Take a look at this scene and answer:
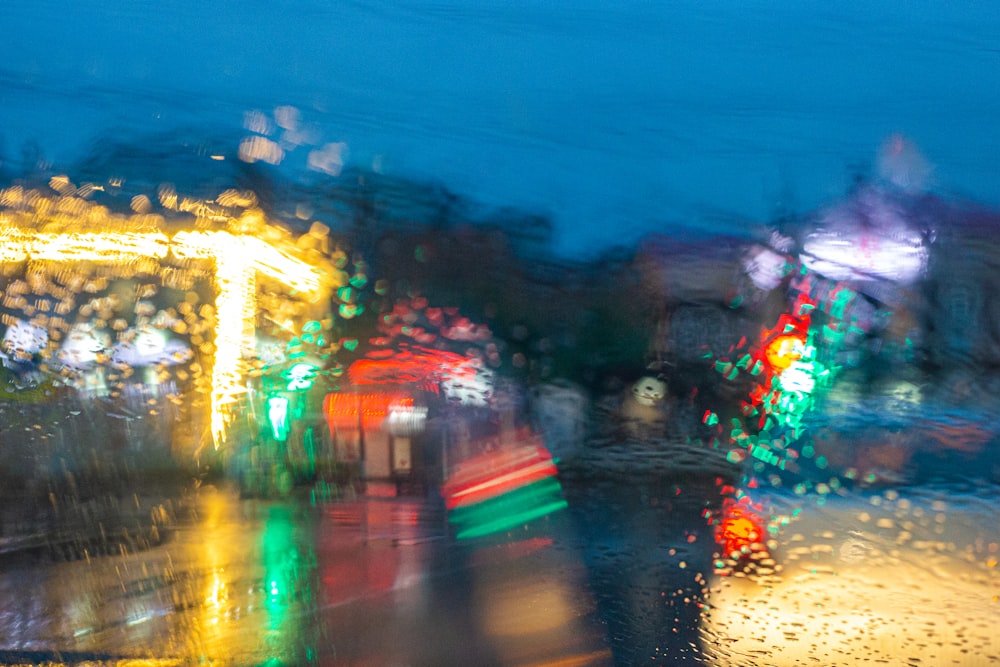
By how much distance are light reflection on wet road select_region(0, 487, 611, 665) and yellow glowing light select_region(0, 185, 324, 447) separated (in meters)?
0.78

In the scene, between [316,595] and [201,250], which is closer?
[316,595]

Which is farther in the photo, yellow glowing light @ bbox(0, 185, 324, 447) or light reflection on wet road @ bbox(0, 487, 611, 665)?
yellow glowing light @ bbox(0, 185, 324, 447)

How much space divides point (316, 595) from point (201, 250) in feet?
7.46

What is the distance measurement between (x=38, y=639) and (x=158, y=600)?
62 centimetres

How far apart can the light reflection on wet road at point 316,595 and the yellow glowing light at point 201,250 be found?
2.57 feet

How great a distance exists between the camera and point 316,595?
451 cm

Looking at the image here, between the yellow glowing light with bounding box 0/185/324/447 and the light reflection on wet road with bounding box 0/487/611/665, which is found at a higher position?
the yellow glowing light with bounding box 0/185/324/447

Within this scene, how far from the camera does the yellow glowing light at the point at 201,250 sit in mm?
5215

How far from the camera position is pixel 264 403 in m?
5.30

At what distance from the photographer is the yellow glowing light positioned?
5.21m

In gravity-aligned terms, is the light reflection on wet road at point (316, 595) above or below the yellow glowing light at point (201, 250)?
below

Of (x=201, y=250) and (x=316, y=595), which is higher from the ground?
(x=201, y=250)

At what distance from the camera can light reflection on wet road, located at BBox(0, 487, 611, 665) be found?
3836 millimetres

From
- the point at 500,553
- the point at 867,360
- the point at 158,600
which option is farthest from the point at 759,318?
the point at 158,600
